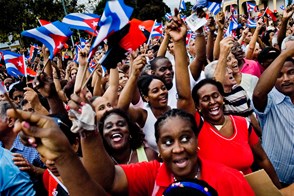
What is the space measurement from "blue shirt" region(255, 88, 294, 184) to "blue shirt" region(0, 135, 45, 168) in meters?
1.96

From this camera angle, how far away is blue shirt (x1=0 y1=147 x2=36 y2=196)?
111 inches

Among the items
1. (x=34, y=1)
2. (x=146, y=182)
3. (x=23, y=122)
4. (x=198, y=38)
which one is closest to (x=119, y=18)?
(x=146, y=182)

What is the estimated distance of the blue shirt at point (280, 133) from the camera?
10.3ft

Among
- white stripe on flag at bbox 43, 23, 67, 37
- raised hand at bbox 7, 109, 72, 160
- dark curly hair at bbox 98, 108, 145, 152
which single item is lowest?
dark curly hair at bbox 98, 108, 145, 152

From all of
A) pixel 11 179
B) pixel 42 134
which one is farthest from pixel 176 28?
pixel 42 134

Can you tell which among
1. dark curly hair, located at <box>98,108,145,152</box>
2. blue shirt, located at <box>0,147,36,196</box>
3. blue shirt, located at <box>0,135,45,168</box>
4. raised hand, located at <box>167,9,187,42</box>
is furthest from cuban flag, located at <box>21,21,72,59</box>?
blue shirt, located at <box>0,147,36,196</box>

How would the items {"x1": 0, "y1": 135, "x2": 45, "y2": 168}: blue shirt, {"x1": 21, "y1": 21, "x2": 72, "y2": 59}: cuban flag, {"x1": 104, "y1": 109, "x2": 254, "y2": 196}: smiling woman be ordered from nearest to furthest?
{"x1": 104, "y1": 109, "x2": 254, "y2": 196}: smiling woman < {"x1": 0, "y1": 135, "x2": 45, "y2": 168}: blue shirt < {"x1": 21, "y1": 21, "x2": 72, "y2": 59}: cuban flag

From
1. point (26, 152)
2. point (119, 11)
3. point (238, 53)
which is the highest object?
point (119, 11)

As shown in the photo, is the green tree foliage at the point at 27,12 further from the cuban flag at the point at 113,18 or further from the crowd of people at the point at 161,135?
the cuban flag at the point at 113,18

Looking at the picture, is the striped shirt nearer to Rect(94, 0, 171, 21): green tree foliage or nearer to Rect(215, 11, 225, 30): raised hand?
Rect(215, 11, 225, 30): raised hand

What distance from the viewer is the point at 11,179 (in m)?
2.87

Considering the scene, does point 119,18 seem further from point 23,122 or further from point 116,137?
point 23,122

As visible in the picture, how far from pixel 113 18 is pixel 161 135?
2.74ft

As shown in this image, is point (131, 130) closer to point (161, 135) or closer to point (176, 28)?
point (176, 28)
